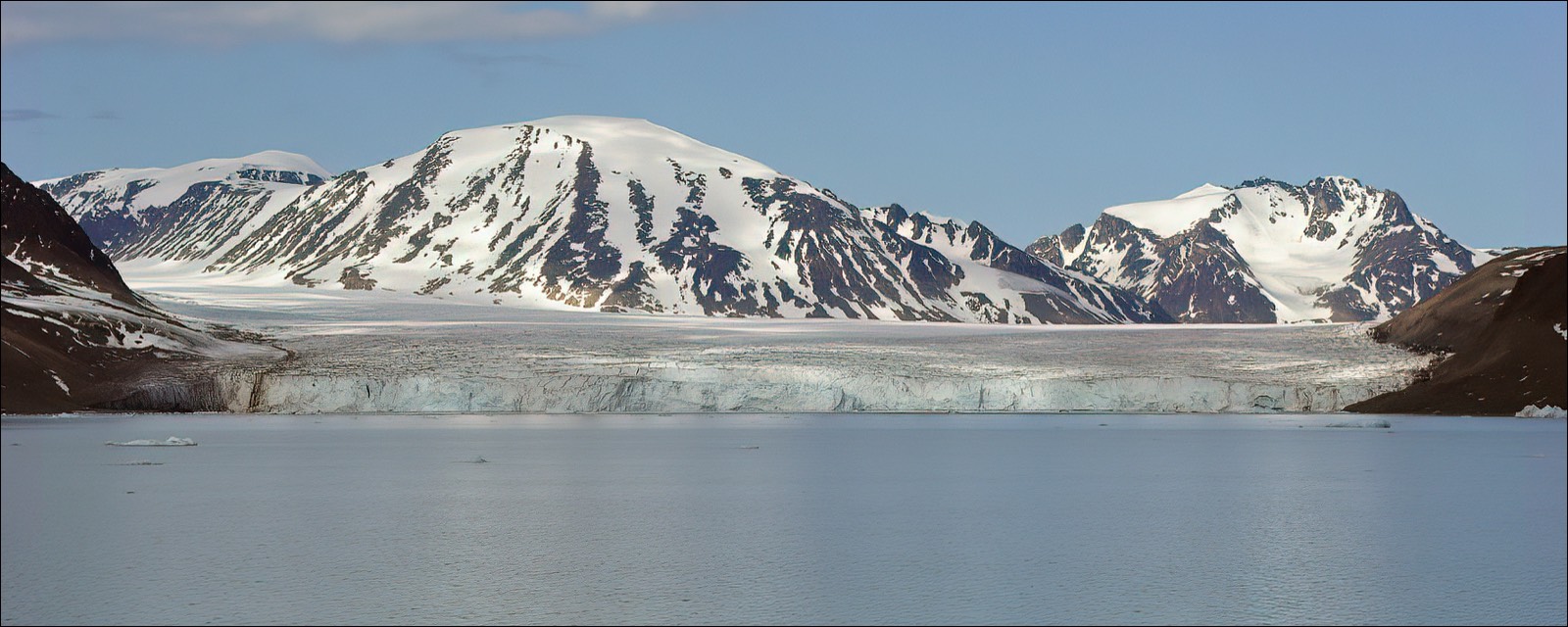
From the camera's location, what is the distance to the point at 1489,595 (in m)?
14.7

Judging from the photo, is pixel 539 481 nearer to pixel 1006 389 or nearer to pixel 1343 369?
pixel 1006 389

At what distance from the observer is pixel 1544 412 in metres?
47.7

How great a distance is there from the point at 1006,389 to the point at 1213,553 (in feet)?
122

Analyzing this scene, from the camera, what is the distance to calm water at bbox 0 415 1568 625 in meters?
14.1

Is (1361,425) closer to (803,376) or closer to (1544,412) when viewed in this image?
(1544,412)

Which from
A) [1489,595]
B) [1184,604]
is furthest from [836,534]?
[1489,595]

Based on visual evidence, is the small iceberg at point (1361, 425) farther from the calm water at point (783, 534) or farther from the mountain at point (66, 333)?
the mountain at point (66, 333)

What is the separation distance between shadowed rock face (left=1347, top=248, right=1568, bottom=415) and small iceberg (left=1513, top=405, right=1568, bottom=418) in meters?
0.81

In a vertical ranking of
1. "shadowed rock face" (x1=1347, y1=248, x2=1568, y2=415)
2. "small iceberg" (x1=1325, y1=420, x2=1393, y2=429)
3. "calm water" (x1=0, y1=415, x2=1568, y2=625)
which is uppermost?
"shadowed rock face" (x1=1347, y1=248, x2=1568, y2=415)

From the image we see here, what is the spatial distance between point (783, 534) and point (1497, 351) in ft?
143

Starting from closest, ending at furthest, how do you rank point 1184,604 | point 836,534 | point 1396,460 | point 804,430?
point 1184,604 → point 836,534 → point 1396,460 → point 804,430

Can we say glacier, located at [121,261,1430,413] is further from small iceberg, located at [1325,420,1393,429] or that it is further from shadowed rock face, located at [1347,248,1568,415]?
small iceberg, located at [1325,420,1393,429]

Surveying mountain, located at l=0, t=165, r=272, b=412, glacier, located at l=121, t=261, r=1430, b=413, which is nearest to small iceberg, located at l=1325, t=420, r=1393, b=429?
glacier, located at l=121, t=261, r=1430, b=413

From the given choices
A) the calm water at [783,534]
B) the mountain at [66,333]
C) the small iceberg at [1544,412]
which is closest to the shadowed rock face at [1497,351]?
the small iceberg at [1544,412]
